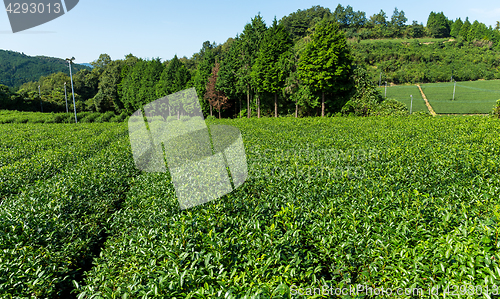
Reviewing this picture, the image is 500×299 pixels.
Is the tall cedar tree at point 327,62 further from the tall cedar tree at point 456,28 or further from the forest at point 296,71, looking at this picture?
the tall cedar tree at point 456,28

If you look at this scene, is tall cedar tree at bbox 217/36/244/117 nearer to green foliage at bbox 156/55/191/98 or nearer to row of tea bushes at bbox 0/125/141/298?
green foliage at bbox 156/55/191/98

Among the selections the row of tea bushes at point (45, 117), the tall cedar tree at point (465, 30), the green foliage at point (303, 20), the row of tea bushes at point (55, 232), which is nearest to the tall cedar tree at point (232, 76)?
the row of tea bushes at point (45, 117)

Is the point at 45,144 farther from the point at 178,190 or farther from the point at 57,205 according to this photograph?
the point at 178,190

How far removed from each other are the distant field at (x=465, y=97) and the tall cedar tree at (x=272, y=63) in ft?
113

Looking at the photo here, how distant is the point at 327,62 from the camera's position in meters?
27.3

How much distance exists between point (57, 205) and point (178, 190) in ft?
8.71

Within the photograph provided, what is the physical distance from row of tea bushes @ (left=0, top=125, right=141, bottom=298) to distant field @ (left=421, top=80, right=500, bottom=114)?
182 feet

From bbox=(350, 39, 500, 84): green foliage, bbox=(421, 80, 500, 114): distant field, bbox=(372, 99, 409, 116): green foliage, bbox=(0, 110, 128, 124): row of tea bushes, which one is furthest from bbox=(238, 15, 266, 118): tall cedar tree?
bbox=(350, 39, 500, 84): green foliage

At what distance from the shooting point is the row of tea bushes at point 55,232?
3.02 m

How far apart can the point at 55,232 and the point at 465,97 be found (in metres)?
75.3

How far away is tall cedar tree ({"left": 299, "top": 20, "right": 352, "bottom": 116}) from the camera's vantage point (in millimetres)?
27398

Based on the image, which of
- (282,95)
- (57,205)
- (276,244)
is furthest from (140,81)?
(276,244)

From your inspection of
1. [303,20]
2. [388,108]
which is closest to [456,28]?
[303,20]

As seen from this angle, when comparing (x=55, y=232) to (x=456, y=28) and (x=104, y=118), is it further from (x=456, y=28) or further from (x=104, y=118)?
(x=456, y=28)
